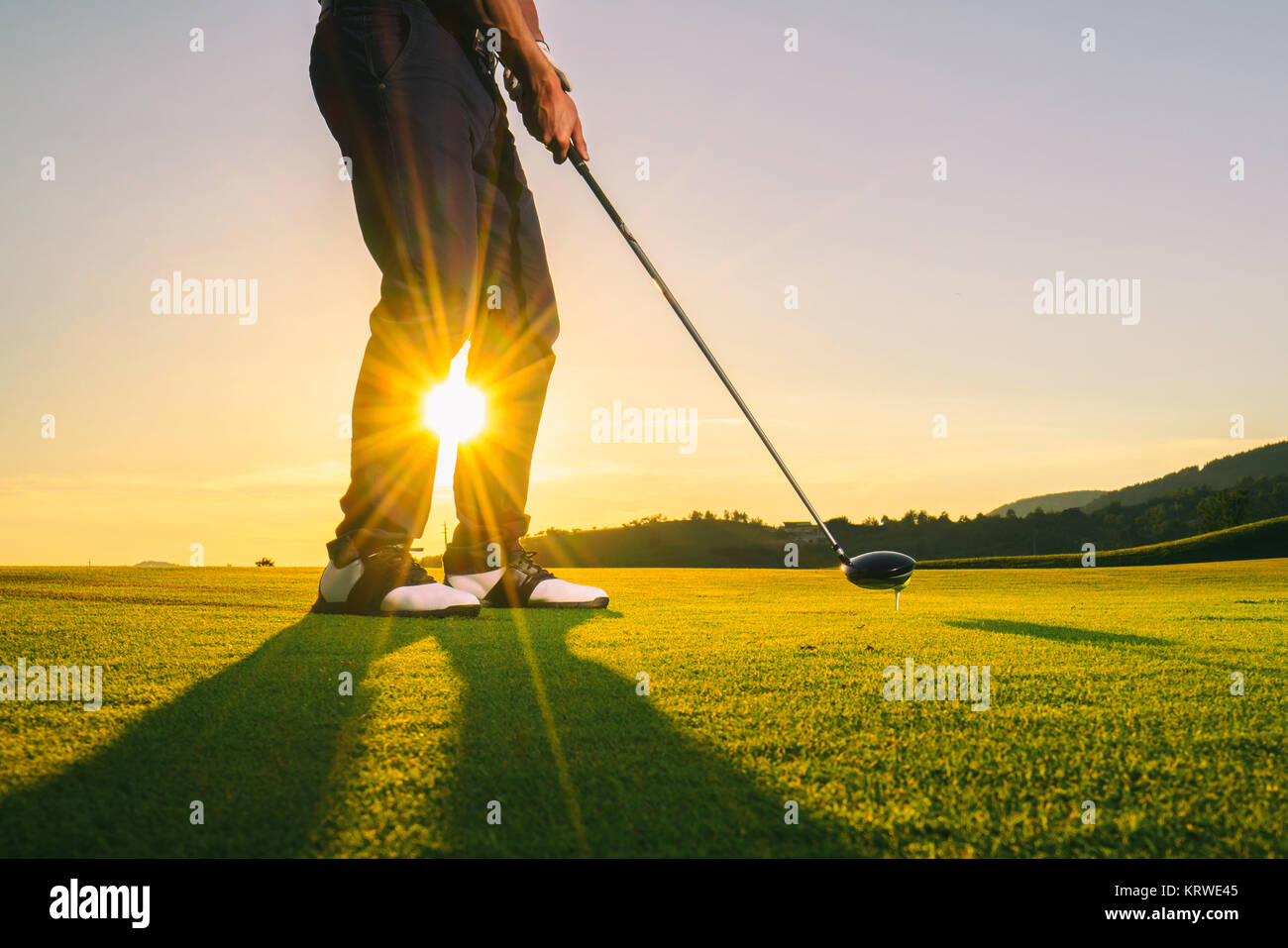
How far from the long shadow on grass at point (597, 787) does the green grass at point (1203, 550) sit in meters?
24.9

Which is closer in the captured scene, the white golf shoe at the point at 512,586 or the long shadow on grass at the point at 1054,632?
the long shadow on grass at the point at 1054,632

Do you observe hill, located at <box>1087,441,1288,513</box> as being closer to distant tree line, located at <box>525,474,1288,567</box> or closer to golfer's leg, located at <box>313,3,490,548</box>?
distant tree line, located at <box>525,474,1288,567</box>

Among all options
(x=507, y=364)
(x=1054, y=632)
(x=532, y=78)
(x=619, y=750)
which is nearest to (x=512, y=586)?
(x=507, y=364)

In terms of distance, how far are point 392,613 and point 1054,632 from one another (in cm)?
310

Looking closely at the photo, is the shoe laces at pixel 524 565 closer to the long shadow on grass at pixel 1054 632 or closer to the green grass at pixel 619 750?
the green grass at pixel 619 750

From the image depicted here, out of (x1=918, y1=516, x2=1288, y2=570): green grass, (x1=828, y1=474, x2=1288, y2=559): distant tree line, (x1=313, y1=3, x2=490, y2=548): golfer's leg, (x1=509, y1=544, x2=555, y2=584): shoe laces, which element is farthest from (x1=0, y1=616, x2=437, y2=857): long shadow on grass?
(x1=918, y1=516, x2=1288, y2=570): green grass

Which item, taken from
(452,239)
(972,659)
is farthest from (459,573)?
(972,659)

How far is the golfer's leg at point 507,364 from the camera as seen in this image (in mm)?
4355

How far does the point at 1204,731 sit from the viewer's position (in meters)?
1.73

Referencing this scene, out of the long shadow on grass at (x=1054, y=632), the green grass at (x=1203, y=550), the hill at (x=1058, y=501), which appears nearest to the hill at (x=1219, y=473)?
the hill at (x=1058, y=501)

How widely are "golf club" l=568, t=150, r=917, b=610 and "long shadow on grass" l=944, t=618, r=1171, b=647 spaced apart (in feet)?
1.31

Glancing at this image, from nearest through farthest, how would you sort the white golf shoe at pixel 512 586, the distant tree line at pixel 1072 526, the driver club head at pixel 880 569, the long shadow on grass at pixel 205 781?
1. the long shadow on grass at pixel 205 781
2. the driver club head at pixel 880 569
3. the white golf shoe at pixel 512 586
4. the distant tree line at pixel 1072 526

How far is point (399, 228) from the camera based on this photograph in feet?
11.8
